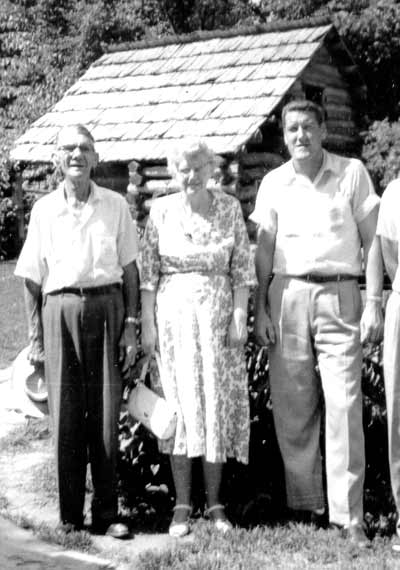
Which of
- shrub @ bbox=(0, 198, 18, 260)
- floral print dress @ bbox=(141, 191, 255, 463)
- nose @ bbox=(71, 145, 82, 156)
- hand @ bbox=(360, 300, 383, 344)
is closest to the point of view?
hand @ bbox=(360, 300, 383, 344)

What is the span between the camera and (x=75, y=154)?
183 inches

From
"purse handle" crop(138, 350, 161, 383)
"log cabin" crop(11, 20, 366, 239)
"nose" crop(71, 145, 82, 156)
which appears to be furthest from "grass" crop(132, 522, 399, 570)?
"log cabin" crop(11, 20, 366, 239)

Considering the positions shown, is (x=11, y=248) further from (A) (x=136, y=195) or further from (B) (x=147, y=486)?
(B) (x=147, y=486)

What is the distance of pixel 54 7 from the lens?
24578 millimetres

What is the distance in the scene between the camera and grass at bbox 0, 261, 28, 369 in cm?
1034

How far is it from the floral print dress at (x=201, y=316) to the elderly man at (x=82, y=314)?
0.55 ft

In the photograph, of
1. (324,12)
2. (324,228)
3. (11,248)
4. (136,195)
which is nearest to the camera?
(324,228)

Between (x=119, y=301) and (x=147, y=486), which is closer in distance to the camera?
(x=119, y=301)

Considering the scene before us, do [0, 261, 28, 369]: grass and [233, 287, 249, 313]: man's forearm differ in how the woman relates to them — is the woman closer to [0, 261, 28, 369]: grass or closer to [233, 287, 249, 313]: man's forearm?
[233, 287, 249, 313]: man's forearm

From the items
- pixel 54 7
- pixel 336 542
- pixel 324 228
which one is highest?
pixel 54 7

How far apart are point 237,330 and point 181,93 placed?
32.6 ft

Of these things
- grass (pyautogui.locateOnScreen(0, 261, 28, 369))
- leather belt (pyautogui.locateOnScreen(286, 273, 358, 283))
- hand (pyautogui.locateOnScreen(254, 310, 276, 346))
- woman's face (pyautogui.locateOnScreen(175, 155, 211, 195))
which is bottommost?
grass (pyautogui.locateOnScreen(0, 261, 28, 369))

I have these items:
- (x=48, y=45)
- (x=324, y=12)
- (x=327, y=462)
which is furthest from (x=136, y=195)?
(x=48, y=45)

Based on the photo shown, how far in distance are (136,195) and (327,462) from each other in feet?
31.6
